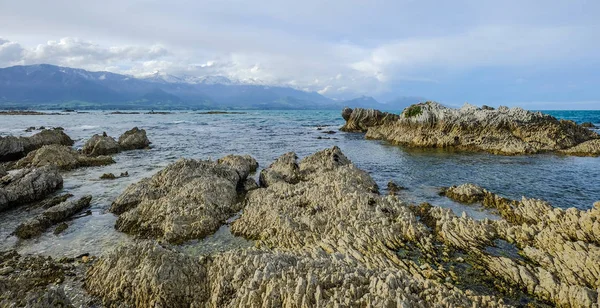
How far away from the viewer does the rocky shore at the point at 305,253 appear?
925 centimetres

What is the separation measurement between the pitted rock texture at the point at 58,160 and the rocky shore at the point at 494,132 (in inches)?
1585

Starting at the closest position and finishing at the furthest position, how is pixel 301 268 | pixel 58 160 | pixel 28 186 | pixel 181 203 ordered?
pixel 301 268, pixel 181 203, pixel 28 186, pixel 58 160

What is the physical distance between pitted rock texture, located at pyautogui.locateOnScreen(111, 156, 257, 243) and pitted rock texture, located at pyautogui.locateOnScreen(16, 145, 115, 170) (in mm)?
13793

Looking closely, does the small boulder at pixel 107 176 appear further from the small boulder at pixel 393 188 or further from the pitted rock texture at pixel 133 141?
the small boulder at pixel 393 188

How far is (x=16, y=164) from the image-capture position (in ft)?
98.8

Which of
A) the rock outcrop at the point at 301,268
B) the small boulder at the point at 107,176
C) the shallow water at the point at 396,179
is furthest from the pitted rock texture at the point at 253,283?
the small boulder at the point at 107,176

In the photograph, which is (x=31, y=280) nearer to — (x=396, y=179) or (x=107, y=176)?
(x=107, y=176)

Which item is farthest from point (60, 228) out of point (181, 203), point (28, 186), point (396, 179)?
point (396, 179)

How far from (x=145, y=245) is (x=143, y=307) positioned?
Result: 2.52m

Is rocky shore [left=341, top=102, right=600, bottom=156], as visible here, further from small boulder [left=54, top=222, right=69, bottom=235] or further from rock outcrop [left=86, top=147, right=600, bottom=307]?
small boulder [left=54, top=222, right=69, bottom=235]

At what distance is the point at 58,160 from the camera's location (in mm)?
29828

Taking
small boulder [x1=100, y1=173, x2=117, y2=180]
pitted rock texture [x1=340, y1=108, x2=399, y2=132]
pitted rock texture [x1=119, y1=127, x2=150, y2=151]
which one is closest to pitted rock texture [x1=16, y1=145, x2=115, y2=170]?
small boulder [x1=100, y1=173, x2=117, y2=180]

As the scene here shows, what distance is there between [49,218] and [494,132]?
47480mm

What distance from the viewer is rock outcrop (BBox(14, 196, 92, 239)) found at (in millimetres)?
15211
